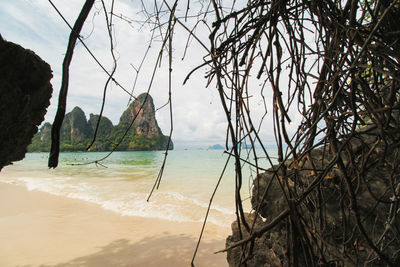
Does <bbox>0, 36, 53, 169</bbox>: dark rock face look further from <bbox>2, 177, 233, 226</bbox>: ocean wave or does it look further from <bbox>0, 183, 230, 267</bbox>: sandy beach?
<bbox>2, 177, 233, 226</bbox>: ocean wave

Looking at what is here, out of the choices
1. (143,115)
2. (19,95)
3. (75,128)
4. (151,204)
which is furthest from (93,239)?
(75,128)

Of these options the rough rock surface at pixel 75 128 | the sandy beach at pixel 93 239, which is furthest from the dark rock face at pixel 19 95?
the rough rock surface at pixel 75 128

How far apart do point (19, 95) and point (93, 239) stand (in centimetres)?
462

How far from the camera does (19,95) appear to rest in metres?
1.53

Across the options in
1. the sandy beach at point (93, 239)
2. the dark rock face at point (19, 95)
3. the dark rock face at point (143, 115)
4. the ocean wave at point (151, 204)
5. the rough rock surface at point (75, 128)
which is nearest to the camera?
the dark rock face at point (143, 115)

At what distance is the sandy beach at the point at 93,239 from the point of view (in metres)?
4.03

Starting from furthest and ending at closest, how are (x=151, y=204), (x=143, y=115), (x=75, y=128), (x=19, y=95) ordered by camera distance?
(x=75, y=128)
(x=151, y=204)
(x=19, y=95)
(x=143, y=115)

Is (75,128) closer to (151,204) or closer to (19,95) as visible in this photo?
(151,204)

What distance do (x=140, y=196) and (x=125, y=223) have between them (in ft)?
11.4

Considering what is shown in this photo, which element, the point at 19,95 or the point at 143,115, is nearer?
the point at 143,115

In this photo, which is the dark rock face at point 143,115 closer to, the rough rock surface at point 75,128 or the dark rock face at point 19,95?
the dark rock face at point 19,95

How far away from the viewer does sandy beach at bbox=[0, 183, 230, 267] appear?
4.03 meters

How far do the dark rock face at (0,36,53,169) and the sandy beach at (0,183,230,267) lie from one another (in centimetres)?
327

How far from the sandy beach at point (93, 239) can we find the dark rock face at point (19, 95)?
10.7 feet
